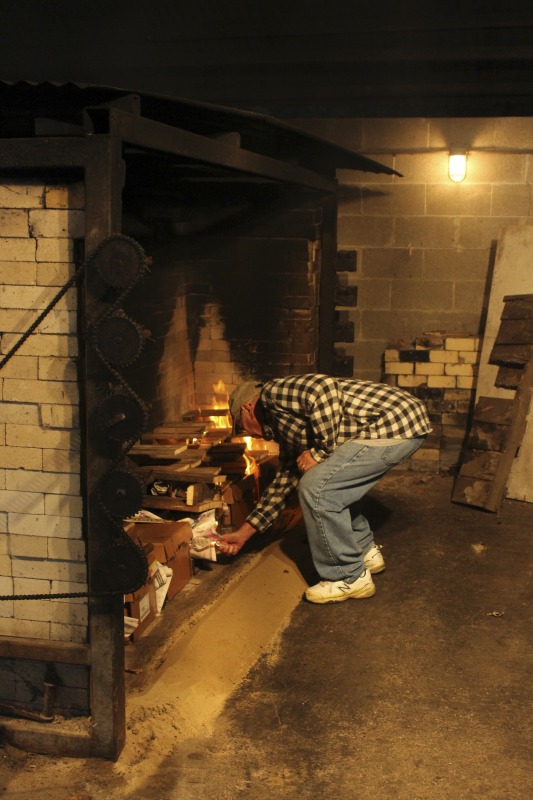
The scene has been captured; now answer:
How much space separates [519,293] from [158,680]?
503cm

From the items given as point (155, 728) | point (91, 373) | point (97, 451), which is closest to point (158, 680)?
point (155, 728)

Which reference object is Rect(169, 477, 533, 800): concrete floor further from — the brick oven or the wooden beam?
the wooden beam

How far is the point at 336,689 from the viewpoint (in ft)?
16.4

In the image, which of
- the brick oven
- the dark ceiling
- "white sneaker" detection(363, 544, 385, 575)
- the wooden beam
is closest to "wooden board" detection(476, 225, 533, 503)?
the dark ceiling

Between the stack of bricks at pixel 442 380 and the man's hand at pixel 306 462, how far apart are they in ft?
9.65

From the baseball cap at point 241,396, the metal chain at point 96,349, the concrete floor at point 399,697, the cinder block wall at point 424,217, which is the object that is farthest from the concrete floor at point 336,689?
the cinder block wall at point 424,217

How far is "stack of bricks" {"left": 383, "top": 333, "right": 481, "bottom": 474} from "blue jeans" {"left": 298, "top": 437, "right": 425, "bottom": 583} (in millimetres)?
2739

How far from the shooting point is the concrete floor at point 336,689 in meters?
4.19

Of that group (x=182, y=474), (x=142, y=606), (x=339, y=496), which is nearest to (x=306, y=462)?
(x=339, y=496)

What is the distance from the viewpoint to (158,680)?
5.03 m

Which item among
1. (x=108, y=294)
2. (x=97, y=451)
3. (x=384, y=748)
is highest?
(x=108, y=294)

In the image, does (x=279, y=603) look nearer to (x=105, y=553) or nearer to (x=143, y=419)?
(x=105, y=553)

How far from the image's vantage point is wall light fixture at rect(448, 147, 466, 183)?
8547 millimetres

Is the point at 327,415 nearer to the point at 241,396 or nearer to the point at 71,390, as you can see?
the point at 241,396
